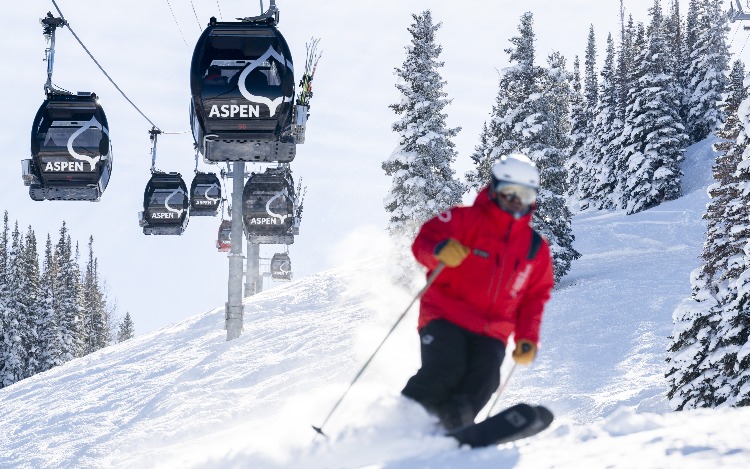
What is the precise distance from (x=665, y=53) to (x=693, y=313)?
39.5 metres

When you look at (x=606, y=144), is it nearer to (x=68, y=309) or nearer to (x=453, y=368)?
(x=68, y=309)

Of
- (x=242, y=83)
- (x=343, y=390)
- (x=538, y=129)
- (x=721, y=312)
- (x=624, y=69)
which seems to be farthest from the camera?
(x=624, y=69)

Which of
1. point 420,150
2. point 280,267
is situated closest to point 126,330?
point 280,267

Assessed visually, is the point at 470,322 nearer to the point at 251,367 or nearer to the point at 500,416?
the point at 500,416

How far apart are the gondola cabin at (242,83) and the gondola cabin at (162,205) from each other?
46.5 feet

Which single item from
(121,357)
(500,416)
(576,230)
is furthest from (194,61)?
(576,230)

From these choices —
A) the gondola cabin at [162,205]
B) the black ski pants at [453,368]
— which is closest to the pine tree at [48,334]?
the gondola cabin at [162,205]

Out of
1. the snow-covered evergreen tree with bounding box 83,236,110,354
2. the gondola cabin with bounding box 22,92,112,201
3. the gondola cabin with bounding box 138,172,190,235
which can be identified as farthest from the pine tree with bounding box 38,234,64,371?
the gondola cabin with bounding box 22,92,112,201

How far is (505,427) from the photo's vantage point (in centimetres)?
476

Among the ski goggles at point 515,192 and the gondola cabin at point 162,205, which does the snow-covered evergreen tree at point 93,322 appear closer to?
the gondola cabin at point 162,205

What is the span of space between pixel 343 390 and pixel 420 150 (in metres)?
25.7

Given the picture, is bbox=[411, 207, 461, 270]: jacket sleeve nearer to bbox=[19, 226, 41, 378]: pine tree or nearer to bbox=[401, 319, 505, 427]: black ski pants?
bbox=[401, 319, 505, 427]: black ski pants

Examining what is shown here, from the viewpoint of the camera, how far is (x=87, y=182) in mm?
17312

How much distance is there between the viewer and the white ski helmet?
16.8ft
